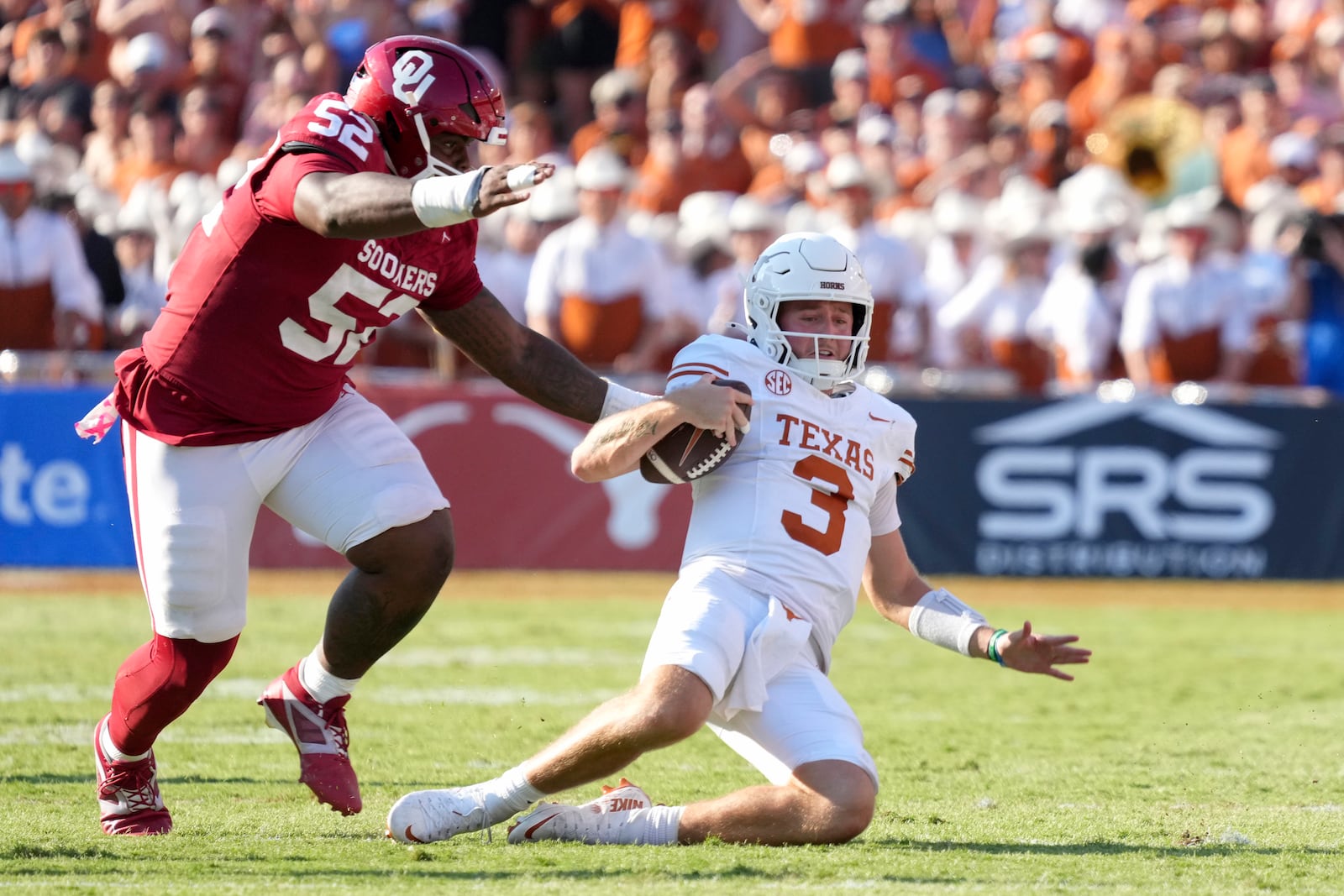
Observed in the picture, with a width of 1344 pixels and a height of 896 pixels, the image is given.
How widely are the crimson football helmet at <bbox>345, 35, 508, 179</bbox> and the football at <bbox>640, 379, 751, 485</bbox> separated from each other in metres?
0.86

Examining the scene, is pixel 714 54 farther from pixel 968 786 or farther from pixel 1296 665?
pixel 968 786

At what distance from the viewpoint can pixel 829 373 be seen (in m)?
4.73

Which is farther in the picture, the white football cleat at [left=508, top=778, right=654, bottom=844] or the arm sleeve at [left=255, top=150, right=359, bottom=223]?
the white football cleat at [left=508, top=778, right=654, bottom=844]

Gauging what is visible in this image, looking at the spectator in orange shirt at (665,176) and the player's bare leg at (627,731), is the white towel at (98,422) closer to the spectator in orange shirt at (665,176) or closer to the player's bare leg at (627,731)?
the player's bare leg at (627,731)

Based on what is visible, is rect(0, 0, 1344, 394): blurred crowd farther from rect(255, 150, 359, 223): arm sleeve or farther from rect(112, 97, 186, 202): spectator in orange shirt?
rect(255, 150, 359, 223): arm sleeve

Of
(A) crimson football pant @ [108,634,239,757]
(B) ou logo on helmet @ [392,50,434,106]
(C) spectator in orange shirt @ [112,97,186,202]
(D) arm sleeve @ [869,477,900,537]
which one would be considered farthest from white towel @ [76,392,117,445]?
(C) spectator in orange shirt @ [112,97,186,202]

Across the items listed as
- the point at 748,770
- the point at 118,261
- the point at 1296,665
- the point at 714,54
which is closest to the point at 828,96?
the point at 714,54

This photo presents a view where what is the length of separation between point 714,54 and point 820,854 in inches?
432

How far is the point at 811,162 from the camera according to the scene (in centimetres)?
1223

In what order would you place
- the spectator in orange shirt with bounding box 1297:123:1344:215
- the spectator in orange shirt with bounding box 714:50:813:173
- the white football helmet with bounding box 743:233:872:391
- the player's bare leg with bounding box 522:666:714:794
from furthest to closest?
the spectator in orange shirt with bounding box 714:50:813:173
the spectator in orange shirt with bounding box 1297:123:1344:215
the white football helmet with bounding box 743:233:872:391
the player's bare leg with bounding box 522:666:714:794

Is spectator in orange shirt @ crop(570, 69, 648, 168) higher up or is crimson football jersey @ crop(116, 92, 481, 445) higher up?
spectator in orange shirt @ crop(570, 69, 648, 168)

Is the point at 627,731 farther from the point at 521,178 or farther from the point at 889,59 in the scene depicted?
the point at 889,59

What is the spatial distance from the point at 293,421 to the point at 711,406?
1.12 meters

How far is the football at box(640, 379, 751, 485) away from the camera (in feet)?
14.7
